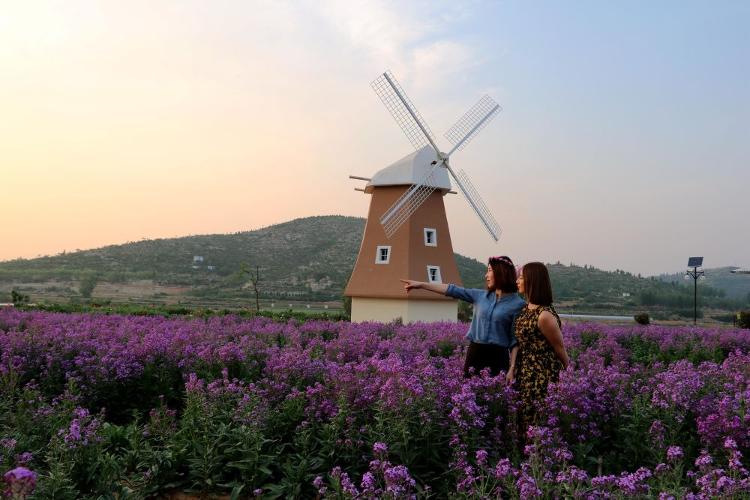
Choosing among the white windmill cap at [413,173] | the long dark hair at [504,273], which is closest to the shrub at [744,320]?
the white windmill cap at [413,173]

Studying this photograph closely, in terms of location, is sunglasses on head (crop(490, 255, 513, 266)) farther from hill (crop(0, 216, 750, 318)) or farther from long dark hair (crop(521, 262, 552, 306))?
hill (crop(0, 216, 750, 318))

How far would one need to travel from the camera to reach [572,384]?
17.9ft

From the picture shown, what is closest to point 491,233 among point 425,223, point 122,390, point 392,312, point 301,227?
point 425,223

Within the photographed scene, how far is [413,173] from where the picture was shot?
24516mm

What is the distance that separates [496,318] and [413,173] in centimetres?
1845

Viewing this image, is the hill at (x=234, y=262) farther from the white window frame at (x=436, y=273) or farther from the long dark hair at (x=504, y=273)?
the long dark hair at (x=504, y=273)

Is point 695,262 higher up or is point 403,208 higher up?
point 403,208

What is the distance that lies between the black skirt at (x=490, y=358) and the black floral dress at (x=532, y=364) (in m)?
0.38

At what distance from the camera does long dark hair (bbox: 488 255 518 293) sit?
20.7 ft

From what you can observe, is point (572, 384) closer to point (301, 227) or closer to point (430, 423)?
point (430, 423)

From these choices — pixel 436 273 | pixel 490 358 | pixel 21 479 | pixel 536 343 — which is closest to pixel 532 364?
pixel 536 343

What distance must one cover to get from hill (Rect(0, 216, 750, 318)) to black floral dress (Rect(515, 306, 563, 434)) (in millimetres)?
65286

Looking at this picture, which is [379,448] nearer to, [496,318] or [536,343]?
[536,343]

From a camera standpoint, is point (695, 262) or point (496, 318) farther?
point (695, 262)
